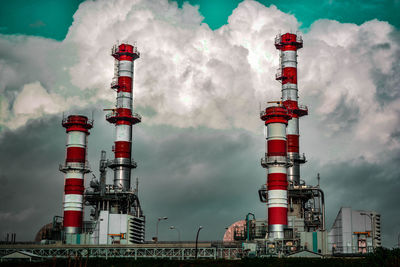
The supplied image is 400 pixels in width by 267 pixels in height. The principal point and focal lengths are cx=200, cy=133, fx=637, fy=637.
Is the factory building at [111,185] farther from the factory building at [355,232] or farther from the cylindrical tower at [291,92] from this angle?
the factory building at [355,232]

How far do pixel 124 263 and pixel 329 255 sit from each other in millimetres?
34184

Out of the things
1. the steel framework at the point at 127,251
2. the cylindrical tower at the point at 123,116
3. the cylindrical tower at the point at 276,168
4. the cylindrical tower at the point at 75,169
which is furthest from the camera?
the cylindrical tower at the point at 123,116

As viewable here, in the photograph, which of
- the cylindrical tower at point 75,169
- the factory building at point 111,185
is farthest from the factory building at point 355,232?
the cylindrical tower at point 75,169

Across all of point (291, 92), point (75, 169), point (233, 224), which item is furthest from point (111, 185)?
point (291, 92)

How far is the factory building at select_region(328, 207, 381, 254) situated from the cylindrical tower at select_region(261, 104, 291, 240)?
9944mm

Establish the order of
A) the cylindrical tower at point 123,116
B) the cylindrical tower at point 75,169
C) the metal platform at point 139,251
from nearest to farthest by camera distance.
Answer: the metal platform at point 139,251 < the cylindrical tower at point 75,169 < the cylindrical tower at point 123,116

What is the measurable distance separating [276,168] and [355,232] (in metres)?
17.0

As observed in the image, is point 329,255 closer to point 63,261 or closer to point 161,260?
→ point 161,260

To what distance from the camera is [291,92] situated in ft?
395

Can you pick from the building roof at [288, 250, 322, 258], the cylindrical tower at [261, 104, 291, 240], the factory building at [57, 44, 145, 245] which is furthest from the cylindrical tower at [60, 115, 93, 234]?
the building roof at [288, 250, 322, 258]

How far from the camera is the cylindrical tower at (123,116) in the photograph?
121 m

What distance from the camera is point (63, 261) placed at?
308 feet

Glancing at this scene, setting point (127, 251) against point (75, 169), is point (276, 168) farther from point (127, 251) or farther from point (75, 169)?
point (75, 169)

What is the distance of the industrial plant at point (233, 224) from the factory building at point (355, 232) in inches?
6.5
